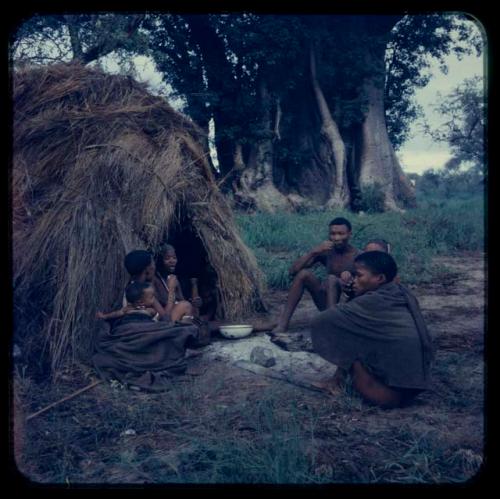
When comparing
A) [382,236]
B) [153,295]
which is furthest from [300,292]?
[382,236]

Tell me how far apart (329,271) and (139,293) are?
2.14 meters

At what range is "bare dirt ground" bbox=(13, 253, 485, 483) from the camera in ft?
10.0

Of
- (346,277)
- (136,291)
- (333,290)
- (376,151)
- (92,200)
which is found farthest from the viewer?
(376,151)

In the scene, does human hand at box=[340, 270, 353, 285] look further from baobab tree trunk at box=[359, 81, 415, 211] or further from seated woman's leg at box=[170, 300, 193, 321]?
baobab tree trunk at box=[359, 81, 415, 211]

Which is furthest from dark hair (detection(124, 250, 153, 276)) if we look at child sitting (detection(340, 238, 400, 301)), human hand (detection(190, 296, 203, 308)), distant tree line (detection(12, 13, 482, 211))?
distant tree line (detection(12, 13, 482, 211))

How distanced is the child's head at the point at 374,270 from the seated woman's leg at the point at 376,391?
56 centimetres

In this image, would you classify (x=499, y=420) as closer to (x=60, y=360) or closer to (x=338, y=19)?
(x=60, y=360)

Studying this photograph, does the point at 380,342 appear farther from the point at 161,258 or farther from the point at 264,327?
the point at 161,258

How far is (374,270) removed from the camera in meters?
3.96

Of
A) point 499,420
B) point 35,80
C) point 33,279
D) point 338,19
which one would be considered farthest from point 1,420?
point 338,19

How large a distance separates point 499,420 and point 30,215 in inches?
158

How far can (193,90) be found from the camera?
604 inches

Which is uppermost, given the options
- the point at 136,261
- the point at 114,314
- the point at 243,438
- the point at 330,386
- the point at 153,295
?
the point at 136,261

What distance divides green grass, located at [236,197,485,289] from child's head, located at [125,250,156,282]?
3.46 meters
